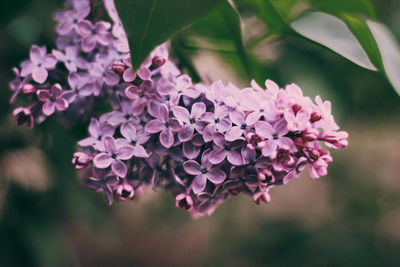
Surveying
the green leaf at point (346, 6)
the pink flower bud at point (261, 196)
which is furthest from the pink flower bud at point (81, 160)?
the green leaf at point (346, 6)

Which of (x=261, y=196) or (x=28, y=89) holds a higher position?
(x=28, y=89)

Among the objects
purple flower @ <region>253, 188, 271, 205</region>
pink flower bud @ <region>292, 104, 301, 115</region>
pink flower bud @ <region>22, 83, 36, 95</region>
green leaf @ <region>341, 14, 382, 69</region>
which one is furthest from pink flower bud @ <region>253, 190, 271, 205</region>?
pink flower bud @ <region>22, 83, 36, 95</region>

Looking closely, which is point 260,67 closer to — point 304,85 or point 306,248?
point 304,85

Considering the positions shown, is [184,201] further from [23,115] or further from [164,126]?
[23,115]

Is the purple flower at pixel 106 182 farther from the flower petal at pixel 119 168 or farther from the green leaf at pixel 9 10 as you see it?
the green leaf at pixel 9 10

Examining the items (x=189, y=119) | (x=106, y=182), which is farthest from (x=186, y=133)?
(x=106, y=182)

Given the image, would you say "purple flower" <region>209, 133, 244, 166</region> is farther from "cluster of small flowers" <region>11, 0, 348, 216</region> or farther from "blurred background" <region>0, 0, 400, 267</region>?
"blurred background" <region>0, 0, 400, 267</region>
